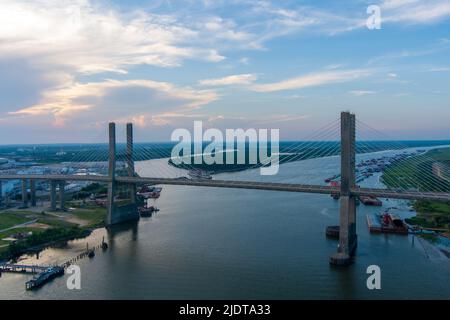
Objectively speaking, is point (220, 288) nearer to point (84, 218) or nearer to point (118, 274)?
point (118, 274)

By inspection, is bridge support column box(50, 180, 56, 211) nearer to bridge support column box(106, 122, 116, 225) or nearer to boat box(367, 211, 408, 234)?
bridge support column box(106, 122, 116, 225)

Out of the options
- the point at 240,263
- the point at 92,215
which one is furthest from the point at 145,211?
the point at 240,263

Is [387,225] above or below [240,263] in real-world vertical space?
above

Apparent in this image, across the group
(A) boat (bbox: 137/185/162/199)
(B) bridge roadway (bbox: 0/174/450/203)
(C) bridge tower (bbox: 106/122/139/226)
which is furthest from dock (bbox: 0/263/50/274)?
(A) boat (bbox: 137/185/162/199)

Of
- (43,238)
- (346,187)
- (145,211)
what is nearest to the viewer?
(346,187)

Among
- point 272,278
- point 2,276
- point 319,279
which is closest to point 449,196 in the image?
point 319,279

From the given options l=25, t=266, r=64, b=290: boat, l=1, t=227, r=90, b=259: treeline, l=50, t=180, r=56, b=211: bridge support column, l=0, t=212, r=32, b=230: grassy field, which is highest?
l=50, t=180, r=56, b=211: bridge support column

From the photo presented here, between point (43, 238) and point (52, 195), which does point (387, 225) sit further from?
point (52, 195)

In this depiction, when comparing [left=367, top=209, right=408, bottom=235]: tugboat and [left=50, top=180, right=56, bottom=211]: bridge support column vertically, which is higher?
[left=50, top=180, right=56, bottom=211]: bridge support column

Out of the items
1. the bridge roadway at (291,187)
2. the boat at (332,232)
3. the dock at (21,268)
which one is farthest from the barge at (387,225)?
the dock at (21,268)
